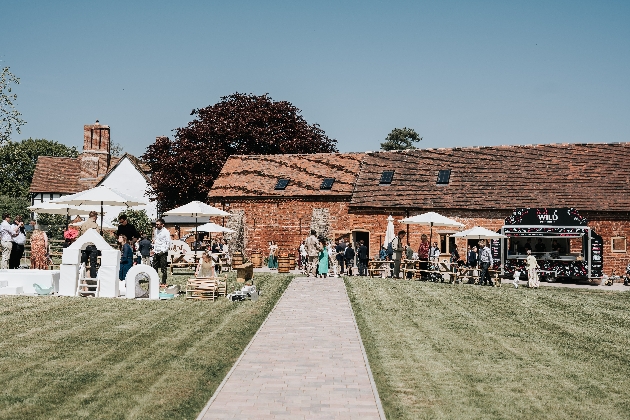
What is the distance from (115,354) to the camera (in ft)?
33.1

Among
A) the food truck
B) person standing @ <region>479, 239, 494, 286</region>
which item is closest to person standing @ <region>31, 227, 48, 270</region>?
person standing @ <region>479, 239, 494, 286</region>

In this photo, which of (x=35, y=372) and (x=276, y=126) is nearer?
(x=35, y=372)

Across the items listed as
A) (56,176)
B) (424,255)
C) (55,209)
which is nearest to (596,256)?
(424,255)

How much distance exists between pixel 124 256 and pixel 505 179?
23.2 m

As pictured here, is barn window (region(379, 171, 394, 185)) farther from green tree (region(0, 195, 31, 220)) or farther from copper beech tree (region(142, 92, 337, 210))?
green tree (region(0, 195, 31, 220))

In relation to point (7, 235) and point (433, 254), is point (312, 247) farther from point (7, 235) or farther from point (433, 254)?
point (7, 235)

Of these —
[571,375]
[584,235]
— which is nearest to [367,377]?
[571,375]

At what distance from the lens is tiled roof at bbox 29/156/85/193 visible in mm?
59312

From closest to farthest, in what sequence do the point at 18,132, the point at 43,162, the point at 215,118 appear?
the point at 18,132 → the point at 215,118 → the point at 43,162

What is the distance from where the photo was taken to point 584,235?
96.2ft

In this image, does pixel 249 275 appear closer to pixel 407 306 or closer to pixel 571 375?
pixel 407 306

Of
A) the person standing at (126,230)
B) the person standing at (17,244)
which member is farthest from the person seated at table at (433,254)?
the person standing at (17,244)

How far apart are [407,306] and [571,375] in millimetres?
7876

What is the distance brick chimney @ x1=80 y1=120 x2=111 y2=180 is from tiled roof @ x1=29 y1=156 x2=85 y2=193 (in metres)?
1.51
